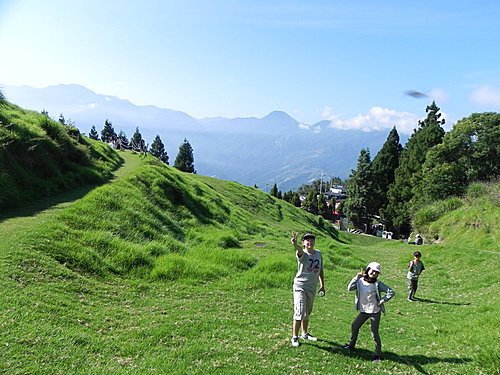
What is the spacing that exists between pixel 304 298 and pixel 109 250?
859 centimetres

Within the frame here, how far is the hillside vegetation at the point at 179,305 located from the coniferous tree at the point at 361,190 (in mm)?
53734

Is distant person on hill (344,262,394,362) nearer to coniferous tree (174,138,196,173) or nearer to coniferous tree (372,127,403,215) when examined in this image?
coniferous tree (372,127,403,215)

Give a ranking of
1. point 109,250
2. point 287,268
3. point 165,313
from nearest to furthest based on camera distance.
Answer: point 165,313 < point 109,250 < point 287,268

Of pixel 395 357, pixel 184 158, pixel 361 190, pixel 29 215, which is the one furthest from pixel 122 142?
pixel 395 357

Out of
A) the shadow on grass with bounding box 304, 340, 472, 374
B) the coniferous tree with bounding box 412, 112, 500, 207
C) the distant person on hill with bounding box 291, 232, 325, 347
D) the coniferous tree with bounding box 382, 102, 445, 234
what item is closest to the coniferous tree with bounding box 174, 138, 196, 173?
the coniferous tree with bounding box 382, 102, 445, 234

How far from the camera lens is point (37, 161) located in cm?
2062

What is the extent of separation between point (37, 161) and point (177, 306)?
13289 mm

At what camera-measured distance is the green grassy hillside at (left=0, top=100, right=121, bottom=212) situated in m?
17.8

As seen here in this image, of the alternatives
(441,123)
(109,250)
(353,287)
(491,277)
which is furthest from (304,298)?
(441,123)

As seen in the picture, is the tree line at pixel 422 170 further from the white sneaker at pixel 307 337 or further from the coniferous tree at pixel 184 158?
the coniferous tree at pixel 184 158

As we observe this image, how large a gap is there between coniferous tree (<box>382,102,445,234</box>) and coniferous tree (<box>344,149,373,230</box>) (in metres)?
6.62

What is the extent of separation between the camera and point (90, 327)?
9.56 metres

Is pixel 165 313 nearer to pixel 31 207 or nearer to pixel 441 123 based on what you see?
pixel 31 207

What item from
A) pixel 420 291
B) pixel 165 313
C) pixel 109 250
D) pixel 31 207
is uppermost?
pixel 31 207
